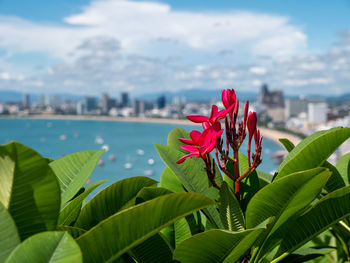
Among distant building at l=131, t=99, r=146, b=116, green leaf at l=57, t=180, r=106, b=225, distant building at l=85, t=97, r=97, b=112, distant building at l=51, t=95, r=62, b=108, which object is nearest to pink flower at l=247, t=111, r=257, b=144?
green leaf at l=57, t=180, r=106, b=225

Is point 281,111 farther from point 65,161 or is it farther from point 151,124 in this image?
point 65,161

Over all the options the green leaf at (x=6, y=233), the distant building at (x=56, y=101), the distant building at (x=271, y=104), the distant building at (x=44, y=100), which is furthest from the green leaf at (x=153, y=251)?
the distant building at (x=44, y=100)

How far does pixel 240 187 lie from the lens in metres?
0.85

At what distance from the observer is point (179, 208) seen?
0.54m

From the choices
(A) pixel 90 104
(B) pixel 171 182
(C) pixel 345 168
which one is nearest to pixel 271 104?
(A) pixel 90 104

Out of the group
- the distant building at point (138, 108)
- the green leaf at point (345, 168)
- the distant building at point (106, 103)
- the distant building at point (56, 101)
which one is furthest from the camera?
the distant building at point (56, 101)

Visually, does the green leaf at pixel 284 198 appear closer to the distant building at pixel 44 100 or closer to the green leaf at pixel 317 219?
the green leaf at pixel 317 219

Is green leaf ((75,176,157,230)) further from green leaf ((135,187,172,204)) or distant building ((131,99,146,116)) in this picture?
distant building ((131,99,146,116))

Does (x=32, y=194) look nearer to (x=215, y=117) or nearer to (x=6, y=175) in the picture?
(x=6, y=175)

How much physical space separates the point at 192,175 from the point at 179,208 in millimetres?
311

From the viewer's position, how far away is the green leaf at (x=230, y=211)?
2.38 feet

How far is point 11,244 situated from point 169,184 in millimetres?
481

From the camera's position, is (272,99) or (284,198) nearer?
(284,198)

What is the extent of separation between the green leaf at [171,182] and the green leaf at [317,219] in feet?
0.97
